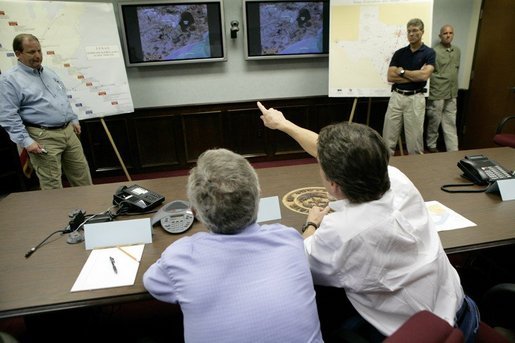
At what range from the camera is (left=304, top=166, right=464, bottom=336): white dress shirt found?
955mm

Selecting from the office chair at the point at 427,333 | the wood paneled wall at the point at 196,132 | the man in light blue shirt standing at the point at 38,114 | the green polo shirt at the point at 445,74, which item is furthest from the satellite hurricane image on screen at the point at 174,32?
the office chair at the point at 427,333

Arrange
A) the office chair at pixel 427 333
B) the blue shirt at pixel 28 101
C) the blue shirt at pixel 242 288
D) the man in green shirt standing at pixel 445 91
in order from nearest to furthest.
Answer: the office chair at pixel 427 333
the blue shirt at pixel 242 288
the blue shirt at pixel 28 101
the man in green shirt standing at pixel 445 91

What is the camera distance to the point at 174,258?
0.90 meters

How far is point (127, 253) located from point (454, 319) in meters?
1.10

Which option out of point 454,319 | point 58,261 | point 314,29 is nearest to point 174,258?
point 58,261

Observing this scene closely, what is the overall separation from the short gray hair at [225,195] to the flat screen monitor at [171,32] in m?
3.39

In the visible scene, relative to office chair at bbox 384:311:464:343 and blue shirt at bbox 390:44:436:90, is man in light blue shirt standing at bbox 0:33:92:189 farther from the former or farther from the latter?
blue shirt at bbox 390:44:436:90

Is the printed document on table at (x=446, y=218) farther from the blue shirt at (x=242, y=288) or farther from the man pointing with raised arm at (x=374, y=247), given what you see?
the blue shirt at (x=242, y=288)

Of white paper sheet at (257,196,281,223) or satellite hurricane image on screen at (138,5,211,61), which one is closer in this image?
white paper sheet at (257,196,281,223)

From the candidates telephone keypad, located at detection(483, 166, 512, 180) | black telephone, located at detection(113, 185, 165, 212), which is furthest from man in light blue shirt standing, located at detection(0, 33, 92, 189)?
telephone keypad, located at detection(483, 166, 512, 180)

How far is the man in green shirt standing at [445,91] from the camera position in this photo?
13.9 ft

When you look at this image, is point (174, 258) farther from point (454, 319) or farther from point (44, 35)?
point (44, 35)

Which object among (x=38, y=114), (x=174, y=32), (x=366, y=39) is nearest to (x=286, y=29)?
(x=366, y=39)

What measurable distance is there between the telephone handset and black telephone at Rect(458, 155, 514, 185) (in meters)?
1.41
